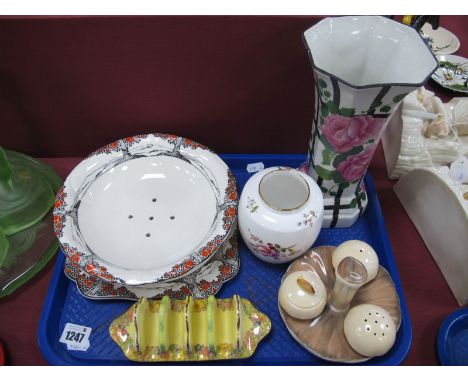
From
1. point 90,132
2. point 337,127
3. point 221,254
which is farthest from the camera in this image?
point 90,132

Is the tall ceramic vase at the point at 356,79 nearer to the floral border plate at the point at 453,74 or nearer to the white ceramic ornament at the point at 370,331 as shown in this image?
the white ceramic ornament at the point at 370,331

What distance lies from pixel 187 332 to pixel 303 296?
0.65ft

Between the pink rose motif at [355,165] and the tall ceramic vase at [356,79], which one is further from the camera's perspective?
the pink rose motif at [355,165]

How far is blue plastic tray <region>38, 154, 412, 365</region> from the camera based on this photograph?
0.73 meters

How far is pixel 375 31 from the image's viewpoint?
699 mm

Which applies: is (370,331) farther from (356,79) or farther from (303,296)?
(356,79)

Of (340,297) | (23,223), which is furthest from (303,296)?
(23,223)

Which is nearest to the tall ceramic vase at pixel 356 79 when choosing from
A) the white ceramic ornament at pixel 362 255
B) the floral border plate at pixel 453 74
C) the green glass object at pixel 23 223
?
the white ceramic ornament at pixel 362 255

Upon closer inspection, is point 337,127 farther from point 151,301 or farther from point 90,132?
point 90,132

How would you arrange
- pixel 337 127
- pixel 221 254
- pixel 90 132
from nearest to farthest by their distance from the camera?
pixel 337 127, pixel 221 254, pixel 90 132

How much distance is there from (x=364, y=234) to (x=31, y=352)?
69 centimetres

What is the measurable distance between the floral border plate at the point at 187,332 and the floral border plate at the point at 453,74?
2.60 feet

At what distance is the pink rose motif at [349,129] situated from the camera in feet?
2.20
